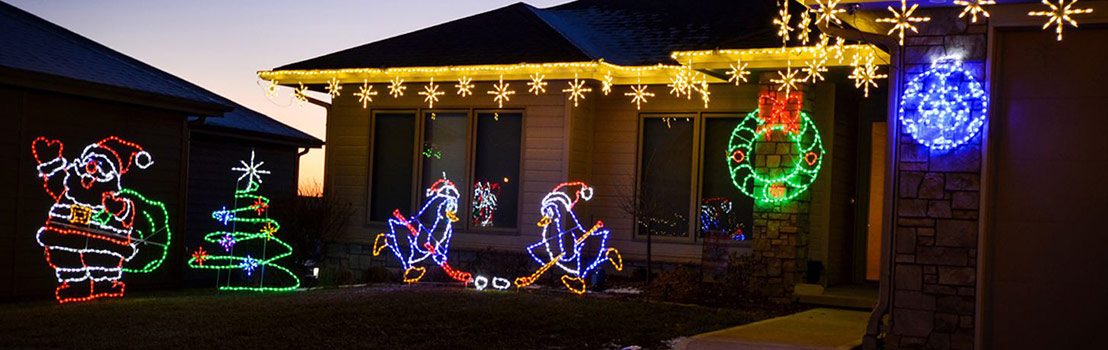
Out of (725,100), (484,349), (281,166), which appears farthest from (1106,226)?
(281,166)

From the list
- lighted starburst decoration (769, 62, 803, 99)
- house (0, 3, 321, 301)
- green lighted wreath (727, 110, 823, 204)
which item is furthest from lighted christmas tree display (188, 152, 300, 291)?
lighted starburst decoration (769, 62, 803, 99)

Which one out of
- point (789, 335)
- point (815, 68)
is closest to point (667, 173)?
→ point (815, 68)

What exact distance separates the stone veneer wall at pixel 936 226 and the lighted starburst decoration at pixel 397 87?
810 cm

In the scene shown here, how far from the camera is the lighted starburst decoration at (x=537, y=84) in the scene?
1338 cm

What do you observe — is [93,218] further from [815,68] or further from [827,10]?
[827,10]

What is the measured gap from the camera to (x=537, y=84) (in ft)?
44.5

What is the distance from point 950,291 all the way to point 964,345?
0.37 m

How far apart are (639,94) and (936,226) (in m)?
6.42

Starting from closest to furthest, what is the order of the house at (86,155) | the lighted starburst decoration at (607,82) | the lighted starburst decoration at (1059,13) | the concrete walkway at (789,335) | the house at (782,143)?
the lighted starburst decoration at (1059,13) → the house at (782,143) → the concrete walkway at (789,335) → the house at (86,155) → the lighted starburst decoration at (607,82)

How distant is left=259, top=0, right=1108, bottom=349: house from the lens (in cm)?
721

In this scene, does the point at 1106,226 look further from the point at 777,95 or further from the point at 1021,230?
the point at 777,95

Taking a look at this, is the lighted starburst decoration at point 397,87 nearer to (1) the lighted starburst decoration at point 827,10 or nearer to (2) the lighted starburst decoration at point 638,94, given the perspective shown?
(2) the lighted starburst decoration at point 638,94

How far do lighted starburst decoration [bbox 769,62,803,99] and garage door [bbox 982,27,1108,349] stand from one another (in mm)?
4124

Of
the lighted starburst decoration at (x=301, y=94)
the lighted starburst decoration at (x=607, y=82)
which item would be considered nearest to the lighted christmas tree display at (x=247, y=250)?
the lighted starburst decoration at (x=301, y=94)
